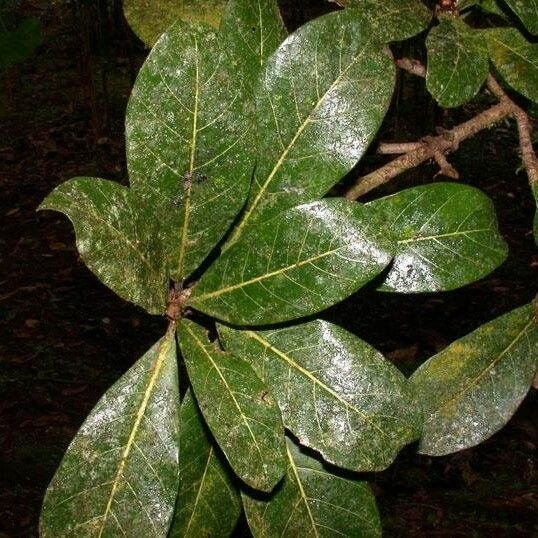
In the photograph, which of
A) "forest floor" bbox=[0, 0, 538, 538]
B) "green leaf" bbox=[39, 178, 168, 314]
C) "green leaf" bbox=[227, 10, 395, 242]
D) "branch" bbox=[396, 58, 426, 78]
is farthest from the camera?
"forest floor" bbox=[0, 0, 538, 538]

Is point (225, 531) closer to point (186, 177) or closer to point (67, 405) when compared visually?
point (186, 177)

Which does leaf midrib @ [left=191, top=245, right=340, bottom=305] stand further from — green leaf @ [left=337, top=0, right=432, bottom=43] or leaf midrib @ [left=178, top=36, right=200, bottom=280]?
green leaf @ [left=337, top=0, right=432, bottom=43]

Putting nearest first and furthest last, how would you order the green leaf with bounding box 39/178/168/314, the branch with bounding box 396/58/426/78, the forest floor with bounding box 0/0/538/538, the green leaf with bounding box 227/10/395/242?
the green leaf with bounding box 39/178/168/314
the green leaf with bounding box 227/10/395/242
the branch with bounding box 396/58/426/78
the forest floor with bounding box 0/0/538/538

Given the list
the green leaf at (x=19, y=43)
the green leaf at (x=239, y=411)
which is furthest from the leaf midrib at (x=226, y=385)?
the green leaf at (x=19, y=43)

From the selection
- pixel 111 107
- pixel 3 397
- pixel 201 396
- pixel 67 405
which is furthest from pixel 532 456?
pixel 111 107

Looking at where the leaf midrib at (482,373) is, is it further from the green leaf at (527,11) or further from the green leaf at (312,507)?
the green leaf at (527,11)

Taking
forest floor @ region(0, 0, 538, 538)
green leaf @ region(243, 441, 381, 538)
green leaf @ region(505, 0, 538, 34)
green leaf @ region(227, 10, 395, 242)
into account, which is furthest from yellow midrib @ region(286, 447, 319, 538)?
forest floor @ region(0, 0, 538, 538)
